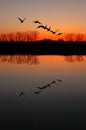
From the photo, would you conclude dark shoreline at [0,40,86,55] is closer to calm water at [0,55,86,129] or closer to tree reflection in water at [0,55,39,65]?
tree reflection in water at [0,55,39,65]

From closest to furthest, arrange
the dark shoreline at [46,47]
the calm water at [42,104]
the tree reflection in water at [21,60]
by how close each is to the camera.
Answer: the calm water at [42,104] → the tree reflection in water at [21,60] → the dark shoreline at [46,47]

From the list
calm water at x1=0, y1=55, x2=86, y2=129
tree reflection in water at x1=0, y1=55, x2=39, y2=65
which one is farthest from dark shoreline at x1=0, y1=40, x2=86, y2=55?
calm water at x1=0, y1=55, x2=86, y2=129

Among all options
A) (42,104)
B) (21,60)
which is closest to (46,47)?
(21,60)

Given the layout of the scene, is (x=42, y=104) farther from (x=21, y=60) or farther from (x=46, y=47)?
(x=46, y=47)

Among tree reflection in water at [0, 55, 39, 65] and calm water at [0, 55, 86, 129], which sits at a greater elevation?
calm water at [0, 55, 86, 129]

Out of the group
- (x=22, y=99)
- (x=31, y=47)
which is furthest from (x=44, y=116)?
A: (x=31, y=47)

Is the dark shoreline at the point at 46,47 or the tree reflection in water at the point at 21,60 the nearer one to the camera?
the tree reflection in water at the point at 21,60

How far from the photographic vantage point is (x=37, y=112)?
12.8 m

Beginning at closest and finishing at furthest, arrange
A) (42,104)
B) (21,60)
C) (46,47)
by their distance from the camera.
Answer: (42,104)
(21,60)
(46,47)

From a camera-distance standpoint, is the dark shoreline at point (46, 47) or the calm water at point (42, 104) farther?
the dark shoreline at point (46, 47)

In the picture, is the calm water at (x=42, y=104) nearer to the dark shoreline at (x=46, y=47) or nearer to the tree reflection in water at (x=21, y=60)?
the tree reflection in water at (x=21, y=60)

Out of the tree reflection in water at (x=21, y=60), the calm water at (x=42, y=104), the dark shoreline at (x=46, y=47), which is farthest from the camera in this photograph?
the dark shoreline at (x=46, y=47)

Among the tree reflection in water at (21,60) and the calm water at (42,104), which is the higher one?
the calm water at (42,104)

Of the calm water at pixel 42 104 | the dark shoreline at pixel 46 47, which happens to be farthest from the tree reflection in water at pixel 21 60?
the dark shoreline at pixel 46 47
